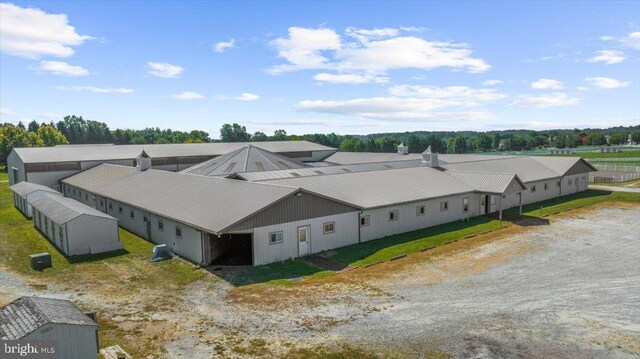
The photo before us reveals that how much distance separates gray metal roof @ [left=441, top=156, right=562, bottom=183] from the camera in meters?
50.9

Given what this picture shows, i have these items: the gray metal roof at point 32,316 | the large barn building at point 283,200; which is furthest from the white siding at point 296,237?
the gray metal roof at point 32,316

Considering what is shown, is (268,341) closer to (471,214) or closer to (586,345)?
(586,345)

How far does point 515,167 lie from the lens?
54.9 m

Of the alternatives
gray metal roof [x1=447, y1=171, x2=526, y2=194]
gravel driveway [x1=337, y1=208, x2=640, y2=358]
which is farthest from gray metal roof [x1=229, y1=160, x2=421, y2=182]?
gravel driveway [x1=337, y1=208, x2=640, y2=358]

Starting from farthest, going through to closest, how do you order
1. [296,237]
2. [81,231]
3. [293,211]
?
[81,231], [296,237], [293,211]

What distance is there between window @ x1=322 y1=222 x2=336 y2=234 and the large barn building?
104 millimetres

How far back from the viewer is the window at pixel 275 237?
26250 mm

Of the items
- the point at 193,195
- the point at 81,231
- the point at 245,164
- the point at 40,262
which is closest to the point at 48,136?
the point at 245,164

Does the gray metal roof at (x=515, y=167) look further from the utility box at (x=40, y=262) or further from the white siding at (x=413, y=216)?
the utility box at (x=40, y=262)

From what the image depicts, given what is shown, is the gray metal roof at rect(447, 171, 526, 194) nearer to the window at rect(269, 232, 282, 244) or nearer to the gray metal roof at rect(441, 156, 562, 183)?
the gray metal roof at rect(441, 156, 562, 183)

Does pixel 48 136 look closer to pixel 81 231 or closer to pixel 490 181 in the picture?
pixel 81 231

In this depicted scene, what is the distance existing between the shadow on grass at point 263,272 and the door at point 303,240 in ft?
4.26

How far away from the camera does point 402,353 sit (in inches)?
607

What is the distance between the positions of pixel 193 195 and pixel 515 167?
139 ft
